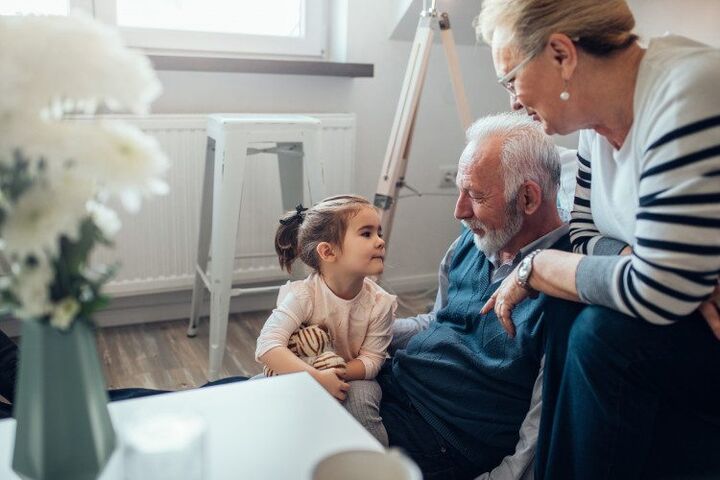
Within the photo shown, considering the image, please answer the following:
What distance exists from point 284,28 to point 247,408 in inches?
85.7

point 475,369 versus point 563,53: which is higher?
point 563,53

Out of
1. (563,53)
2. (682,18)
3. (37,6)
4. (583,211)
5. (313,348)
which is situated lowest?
(313,348)

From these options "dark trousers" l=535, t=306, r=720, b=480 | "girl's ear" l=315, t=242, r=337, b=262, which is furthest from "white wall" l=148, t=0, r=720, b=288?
"dark trousers" l=535, t=306, r=720, b=480

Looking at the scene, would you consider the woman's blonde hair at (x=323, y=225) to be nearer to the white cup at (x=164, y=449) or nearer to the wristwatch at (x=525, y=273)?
the wristwatch at (x=525, y=273)

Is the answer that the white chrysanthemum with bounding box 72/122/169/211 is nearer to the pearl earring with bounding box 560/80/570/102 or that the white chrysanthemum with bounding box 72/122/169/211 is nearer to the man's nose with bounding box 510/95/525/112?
the pearl earring with bounding box 560/80/570/102

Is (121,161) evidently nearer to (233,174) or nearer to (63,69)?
(63,69)

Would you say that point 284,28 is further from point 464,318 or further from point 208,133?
point 464,318

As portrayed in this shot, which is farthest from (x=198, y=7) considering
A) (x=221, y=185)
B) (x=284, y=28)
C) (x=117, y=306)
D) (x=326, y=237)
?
(x=326, y=237)

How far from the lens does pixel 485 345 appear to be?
1.42 meters

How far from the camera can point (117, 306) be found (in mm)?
2793

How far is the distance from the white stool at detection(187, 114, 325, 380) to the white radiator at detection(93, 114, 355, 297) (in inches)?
5.5

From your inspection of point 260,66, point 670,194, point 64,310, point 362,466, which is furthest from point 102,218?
point 260,66

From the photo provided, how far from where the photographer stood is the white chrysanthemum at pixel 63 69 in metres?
0.62

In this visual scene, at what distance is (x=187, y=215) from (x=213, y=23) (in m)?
0.73
